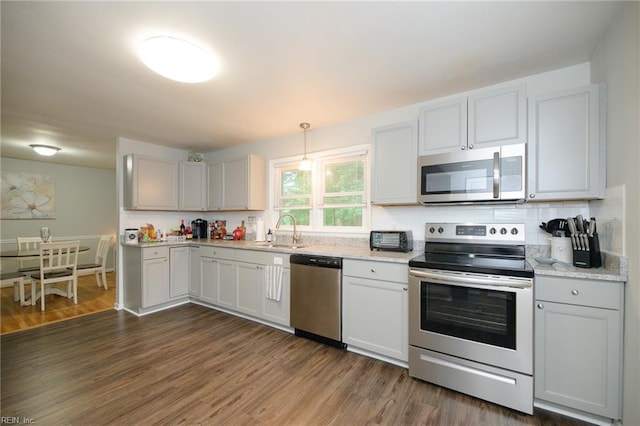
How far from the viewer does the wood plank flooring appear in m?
3.24

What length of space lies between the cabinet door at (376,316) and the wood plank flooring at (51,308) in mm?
3509

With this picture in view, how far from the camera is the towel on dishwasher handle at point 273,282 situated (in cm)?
293

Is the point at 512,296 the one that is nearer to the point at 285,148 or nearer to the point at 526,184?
the point at 526,184

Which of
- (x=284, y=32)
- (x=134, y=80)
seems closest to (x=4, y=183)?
(x=134, y=80)

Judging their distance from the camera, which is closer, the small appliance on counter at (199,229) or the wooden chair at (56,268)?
the wooden chair at (56,268)

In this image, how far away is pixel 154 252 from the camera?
3.56 metres

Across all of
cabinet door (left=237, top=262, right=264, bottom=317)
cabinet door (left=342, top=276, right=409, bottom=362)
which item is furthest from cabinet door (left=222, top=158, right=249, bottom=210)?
cabinet door (left=342, top=276, right=409, bottom=362)

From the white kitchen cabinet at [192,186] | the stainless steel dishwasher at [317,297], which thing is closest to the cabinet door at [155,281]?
the white kitchen cabinet at [192,186]

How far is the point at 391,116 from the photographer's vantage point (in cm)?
295

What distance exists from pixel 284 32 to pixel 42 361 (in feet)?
11.0

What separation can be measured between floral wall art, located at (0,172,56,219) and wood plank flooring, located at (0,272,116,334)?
1458 millimetres

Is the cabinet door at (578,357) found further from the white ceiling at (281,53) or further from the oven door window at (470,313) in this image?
the white ceiling at (281,53)

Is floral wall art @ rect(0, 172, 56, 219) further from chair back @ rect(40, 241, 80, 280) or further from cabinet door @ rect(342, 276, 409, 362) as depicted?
cabinet door @ rect(342, 276, 409, 362)

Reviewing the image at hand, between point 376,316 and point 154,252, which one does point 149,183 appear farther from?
point 376,316
